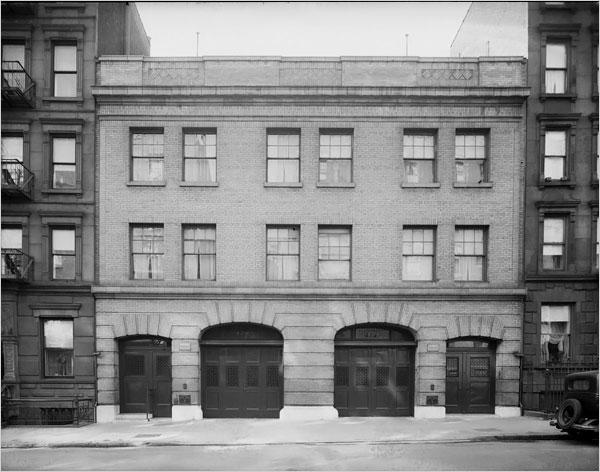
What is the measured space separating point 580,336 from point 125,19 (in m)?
21.1

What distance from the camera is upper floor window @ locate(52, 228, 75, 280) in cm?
1694

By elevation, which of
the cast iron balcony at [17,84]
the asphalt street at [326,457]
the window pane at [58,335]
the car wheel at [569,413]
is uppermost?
the cast iron balcony at [17,84]

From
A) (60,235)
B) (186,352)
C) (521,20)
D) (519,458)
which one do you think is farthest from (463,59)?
(60,235)

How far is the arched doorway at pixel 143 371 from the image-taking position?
1698cm

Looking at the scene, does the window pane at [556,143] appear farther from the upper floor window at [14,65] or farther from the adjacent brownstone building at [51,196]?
the upper floor window at [14,65]

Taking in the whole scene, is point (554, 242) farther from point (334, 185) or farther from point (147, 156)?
point (147, 156)

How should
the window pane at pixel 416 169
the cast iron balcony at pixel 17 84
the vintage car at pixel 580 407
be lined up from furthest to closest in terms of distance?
the window pane at pixel 416 169
the cast iron balcony at pixel 17 84
the vintage car at pixel 580 407

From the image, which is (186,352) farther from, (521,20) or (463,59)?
(521,20)

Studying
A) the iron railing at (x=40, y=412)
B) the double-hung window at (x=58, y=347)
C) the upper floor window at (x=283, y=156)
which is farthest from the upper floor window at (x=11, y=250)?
the upper floor window at (x=283, y=156)

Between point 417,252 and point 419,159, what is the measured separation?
3.35m

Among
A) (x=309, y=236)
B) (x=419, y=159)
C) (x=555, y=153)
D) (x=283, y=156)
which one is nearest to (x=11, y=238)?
(x=283, y=156)

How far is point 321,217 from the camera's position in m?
16.8

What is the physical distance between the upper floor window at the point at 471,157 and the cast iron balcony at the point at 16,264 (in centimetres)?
1542

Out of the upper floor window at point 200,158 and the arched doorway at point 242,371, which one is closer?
the arched doorway at point 242,371
